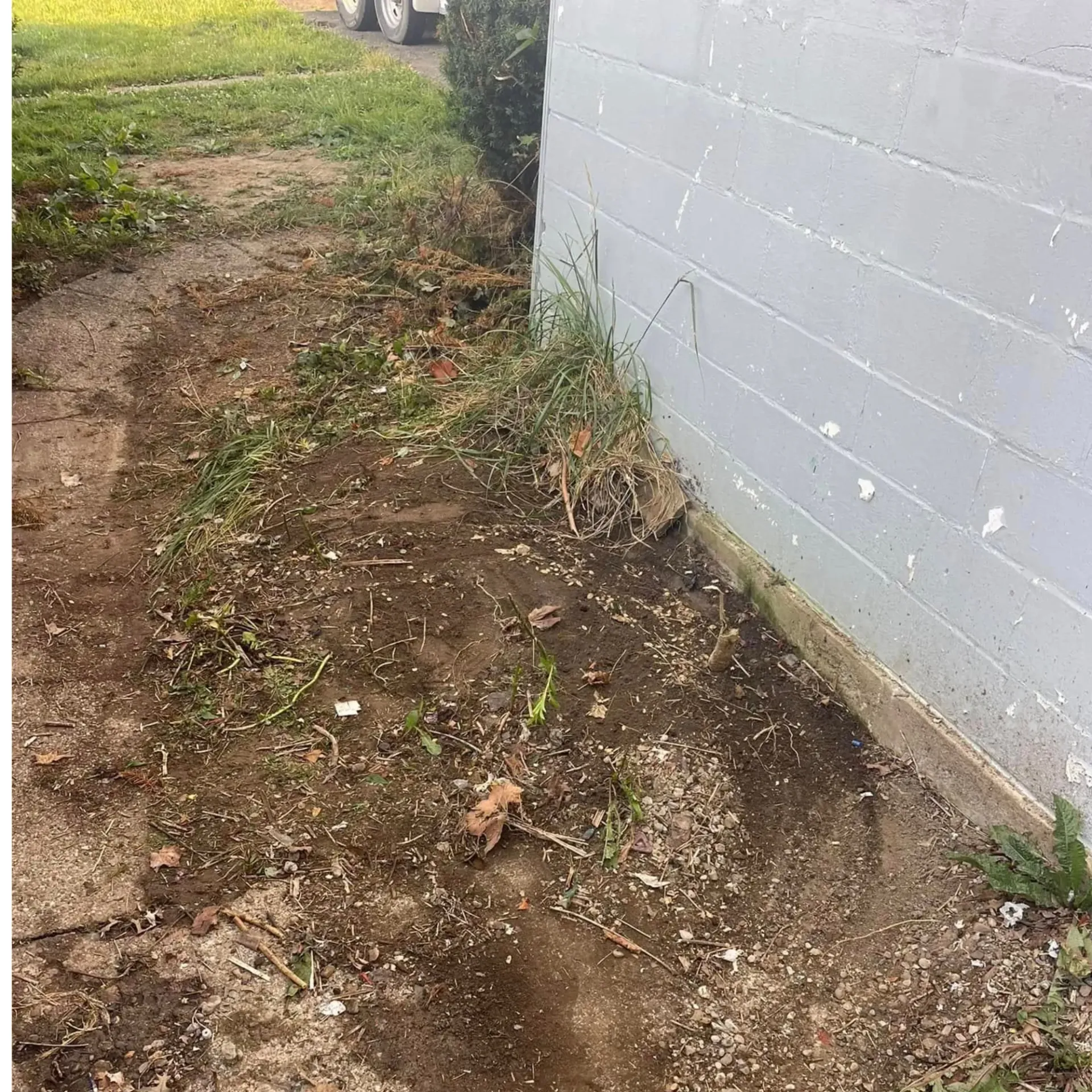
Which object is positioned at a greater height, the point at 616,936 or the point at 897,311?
the point at 897,311

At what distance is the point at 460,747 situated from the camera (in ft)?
9.05

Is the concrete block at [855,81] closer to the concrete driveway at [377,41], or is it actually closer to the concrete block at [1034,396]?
the concrete block at [1034,396]

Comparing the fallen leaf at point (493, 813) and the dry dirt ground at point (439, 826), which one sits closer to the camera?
the dry dirt ground at point (439, 826)

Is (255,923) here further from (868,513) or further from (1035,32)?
(1035,32)

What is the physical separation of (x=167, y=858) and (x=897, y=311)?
2168 millimetres

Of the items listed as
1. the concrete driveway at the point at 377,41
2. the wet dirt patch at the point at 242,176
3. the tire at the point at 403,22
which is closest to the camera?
the wet dirt patch at the point at 242,176

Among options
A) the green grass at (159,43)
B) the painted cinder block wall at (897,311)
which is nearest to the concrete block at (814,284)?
the painted cinder block wall at (897,311)

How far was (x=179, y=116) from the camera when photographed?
8.11 meters

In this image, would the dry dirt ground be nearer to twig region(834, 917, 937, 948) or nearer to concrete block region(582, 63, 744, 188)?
twig region(834, 917, 937, 948)

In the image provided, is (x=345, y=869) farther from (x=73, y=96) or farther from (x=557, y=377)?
(x=73, y=96)

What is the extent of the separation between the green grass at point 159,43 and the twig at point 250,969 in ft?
27.3

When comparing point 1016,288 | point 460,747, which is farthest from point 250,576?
point 1016,288

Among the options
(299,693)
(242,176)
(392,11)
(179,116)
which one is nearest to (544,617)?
(299,693)

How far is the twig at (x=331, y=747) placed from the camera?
2.67m
